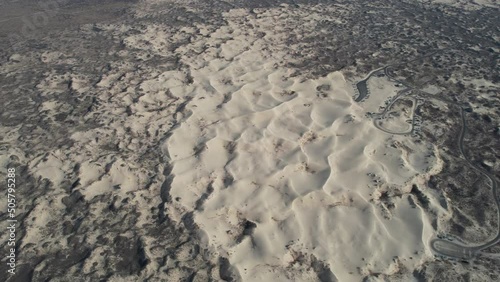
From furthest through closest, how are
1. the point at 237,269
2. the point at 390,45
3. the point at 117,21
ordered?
the point at 117,21
the point at 390,45
the point at 237,269

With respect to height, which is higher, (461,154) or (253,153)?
(253,153)

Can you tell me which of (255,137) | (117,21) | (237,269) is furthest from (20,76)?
(237,269)

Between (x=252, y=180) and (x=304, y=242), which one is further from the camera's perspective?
(x=252, y=180)

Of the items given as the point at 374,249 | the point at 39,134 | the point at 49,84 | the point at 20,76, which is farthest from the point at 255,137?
the point at 20,76

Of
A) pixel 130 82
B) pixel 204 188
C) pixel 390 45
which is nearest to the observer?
pixel 204 188

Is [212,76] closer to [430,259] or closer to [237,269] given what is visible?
[237,269]

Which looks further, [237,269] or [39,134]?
[39,134]

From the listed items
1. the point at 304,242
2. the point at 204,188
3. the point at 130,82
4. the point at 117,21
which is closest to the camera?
the point at 304,242

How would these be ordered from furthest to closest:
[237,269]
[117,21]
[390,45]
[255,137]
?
1. [117,21]
2. [390,45]
3. [255,137]
4. [237,269]

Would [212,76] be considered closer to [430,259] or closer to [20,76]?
[20,76]
